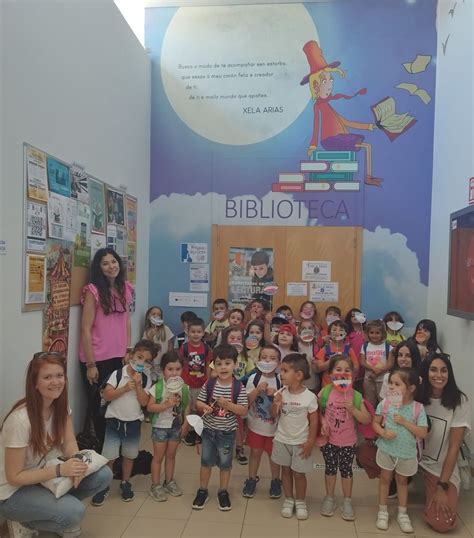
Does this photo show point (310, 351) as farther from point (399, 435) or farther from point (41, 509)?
point (41, 509)

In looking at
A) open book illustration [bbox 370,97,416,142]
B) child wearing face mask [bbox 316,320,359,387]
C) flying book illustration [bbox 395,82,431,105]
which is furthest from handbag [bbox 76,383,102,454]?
flying book illustration [bbox 395,82,431,105]

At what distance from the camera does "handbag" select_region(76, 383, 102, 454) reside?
363 cm

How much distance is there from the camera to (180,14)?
5.60m

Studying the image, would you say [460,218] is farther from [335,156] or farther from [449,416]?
[335,156]

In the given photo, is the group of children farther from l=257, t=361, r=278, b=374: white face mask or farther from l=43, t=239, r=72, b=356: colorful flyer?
l=43, t=239, r=72, b=356: colorful flyer

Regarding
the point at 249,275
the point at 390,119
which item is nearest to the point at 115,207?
the point at 249,275

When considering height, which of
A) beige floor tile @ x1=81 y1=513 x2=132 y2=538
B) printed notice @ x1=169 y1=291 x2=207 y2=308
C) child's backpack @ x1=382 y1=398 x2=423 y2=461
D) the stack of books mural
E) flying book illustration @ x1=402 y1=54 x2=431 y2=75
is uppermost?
flying book illustration @ x1=402 y1=54 x2=431 y2=75

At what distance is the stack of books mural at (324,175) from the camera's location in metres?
5.46

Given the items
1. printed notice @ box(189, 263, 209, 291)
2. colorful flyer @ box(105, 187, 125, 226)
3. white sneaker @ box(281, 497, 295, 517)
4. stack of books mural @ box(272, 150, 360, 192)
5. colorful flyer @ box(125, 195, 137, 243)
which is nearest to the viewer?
white sneaker @ box(281, 497, 295, 517)

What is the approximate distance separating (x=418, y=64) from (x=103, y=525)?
5457mm

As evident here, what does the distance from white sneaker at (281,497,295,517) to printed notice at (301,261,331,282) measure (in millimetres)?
2962

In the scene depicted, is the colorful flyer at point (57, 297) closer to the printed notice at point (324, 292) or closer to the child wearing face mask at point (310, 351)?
the child wearing face mask at point (310, 351)

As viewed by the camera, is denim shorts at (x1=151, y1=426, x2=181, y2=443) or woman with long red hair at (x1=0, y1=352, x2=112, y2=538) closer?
woman with long red hair at (x1=0, y1=352, x2=112, y2=538)

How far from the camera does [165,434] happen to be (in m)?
3.07
